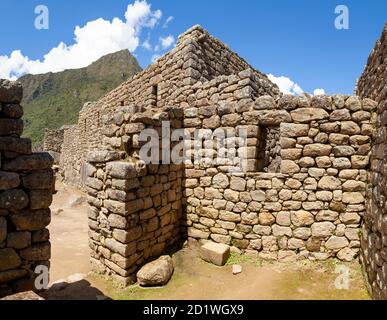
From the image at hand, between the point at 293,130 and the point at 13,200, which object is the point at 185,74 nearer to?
the point at 293,130

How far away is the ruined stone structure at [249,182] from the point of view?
502 centimetres

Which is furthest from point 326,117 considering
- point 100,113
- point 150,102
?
point 100,113

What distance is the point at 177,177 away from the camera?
6.33m

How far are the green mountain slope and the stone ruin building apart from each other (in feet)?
160

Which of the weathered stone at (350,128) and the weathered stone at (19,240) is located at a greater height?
the weathered stone at (350,128)

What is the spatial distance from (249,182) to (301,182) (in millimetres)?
987

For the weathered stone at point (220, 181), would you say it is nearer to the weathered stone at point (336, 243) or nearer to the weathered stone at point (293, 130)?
the weathered stone at point (293, 130)

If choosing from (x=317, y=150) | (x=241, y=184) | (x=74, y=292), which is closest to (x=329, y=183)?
(x=317, y=150)

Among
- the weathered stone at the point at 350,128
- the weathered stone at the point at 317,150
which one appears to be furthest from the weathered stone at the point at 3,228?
the weathered stone at the point at 350,128

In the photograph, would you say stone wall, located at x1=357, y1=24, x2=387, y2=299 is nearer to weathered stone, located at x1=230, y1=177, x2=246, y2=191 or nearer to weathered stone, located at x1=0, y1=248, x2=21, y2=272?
weathered stone, located at x1=230, y1=177, x2=246, y2=191

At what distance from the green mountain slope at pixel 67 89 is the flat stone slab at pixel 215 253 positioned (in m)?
49.4

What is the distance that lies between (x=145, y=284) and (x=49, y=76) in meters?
95.3

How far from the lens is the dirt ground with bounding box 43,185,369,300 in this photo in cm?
448

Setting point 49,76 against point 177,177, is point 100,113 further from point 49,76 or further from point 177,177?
point 49,76
